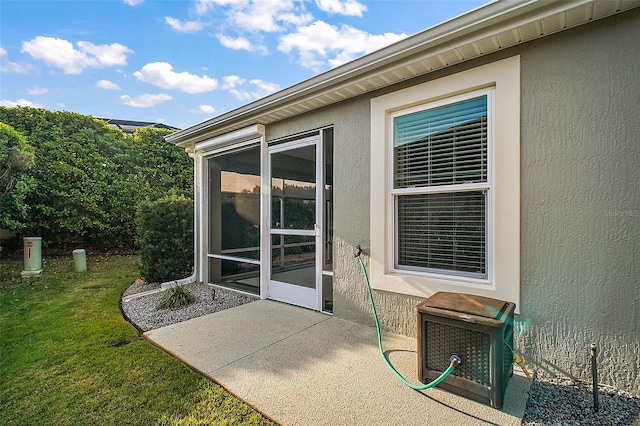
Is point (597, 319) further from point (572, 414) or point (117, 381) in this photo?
point (117, 381)

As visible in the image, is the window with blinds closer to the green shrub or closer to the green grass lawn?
the green grass lawn

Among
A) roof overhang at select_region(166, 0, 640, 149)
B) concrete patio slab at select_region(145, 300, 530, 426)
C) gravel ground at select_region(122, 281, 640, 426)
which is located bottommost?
concrete patio slab at select_region(145, 300, 530, 426)

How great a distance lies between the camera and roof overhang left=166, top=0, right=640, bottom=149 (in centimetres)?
223

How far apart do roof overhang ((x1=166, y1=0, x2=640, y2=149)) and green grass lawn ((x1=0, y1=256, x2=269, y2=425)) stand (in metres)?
3.30

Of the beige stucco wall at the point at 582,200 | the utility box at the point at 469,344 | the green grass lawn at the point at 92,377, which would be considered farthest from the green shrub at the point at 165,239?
the beige stucco wall at the point at 582,200

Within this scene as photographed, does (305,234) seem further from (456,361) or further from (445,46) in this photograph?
(445,46)

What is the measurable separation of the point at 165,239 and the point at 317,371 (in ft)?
16.5

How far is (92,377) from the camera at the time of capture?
8.48ft

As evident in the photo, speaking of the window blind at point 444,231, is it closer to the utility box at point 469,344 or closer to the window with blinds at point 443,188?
the window with blinds at point 443,188

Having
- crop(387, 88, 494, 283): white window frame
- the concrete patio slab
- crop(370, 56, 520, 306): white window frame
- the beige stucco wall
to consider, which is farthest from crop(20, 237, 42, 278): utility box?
the beige stucco wall

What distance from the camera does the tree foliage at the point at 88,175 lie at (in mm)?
8875

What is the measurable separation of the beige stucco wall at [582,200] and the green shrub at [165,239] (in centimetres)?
616

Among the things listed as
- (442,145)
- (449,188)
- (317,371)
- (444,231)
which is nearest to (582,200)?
(449,188)

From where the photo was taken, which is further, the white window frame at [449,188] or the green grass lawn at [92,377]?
the white window frame at [449,188]
